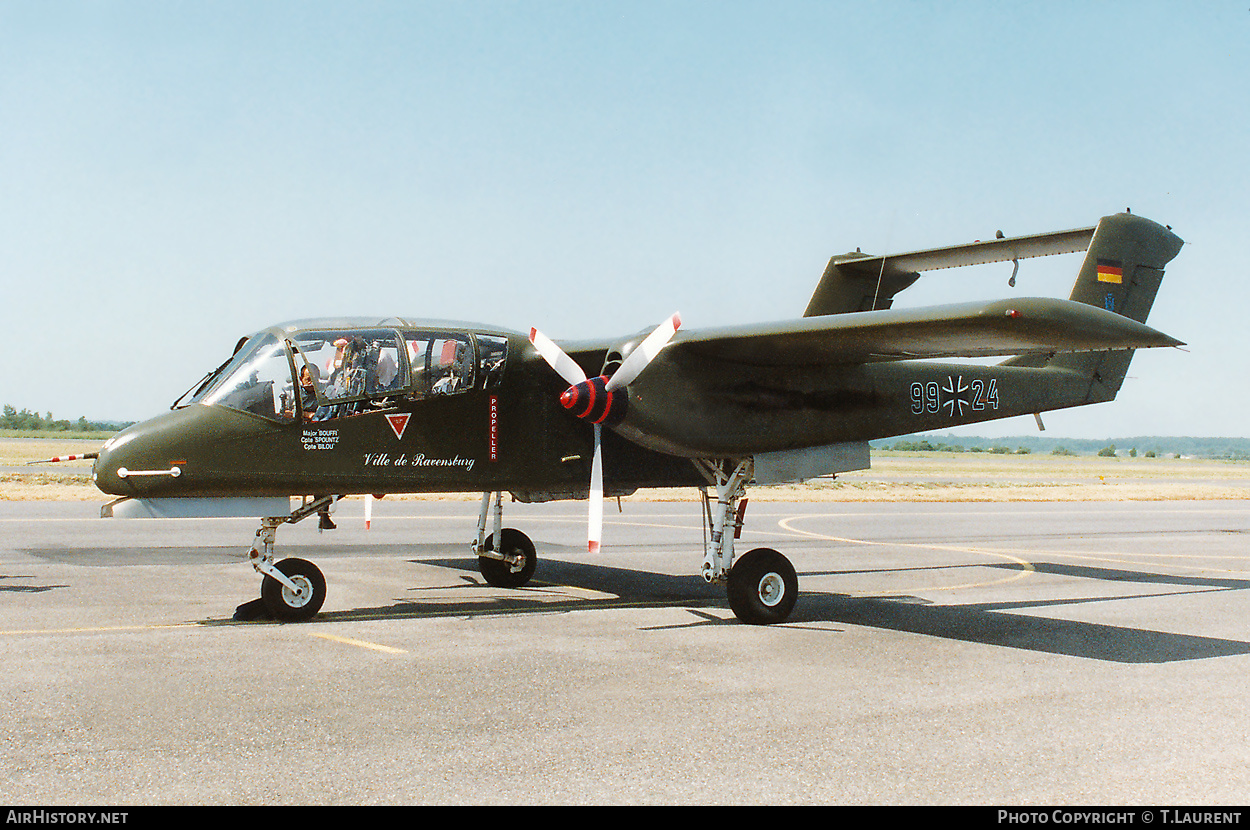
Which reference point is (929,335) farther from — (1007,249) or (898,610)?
(1007,249)

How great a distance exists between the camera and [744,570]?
41.8 ft

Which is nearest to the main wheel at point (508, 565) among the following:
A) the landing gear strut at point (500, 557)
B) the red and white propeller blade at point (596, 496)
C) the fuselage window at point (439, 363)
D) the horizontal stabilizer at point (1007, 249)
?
the landing gear strut at point (500, 557)

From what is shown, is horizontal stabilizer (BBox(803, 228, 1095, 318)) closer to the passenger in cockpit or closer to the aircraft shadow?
the aircraft shadow

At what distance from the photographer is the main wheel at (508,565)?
15953 millimetres

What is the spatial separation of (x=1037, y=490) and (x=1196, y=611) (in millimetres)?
38080

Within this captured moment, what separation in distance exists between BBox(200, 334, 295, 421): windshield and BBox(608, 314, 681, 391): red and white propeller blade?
151 inches

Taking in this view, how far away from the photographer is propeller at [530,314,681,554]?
39.3 feet

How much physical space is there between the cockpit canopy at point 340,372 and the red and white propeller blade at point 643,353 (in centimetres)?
197

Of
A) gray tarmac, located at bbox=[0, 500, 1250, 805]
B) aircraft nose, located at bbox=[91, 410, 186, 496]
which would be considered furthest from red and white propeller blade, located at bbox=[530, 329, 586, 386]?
aircraft nose, located at bbox=[91, 410, 186, 496]

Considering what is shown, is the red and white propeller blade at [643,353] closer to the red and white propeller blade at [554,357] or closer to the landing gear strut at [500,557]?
the red and white propeller blade at [554,357]

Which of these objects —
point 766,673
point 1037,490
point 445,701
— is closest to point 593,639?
point 766,673

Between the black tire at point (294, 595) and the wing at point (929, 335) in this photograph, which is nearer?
the wing at point (929, 335)

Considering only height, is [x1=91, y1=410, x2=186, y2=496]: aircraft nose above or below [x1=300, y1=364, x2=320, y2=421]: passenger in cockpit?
below

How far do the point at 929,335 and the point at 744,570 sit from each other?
3.71 m
